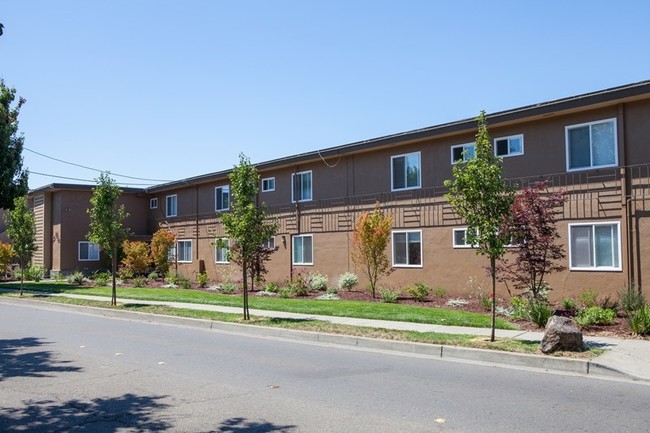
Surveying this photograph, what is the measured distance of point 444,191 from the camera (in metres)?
20.0

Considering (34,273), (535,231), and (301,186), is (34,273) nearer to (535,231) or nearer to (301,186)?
(301,186)

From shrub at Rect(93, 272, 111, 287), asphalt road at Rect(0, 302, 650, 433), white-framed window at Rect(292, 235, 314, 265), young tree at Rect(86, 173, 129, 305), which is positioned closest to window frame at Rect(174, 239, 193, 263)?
shrub at Rect(93, 272, 111, 287)

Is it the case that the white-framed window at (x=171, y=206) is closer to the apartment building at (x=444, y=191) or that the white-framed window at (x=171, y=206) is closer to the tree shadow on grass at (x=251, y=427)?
the apartment building at (x=444, y=191)

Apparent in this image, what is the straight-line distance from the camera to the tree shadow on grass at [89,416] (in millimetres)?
6078

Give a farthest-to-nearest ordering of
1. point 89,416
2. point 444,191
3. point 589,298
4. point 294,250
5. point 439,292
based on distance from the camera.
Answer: point 294,250
point 444,191
point 439,292
point 589,298
point 89,416

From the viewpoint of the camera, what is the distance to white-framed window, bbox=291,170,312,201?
2522 centimetres

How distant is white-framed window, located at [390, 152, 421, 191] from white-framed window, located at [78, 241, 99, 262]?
22.2m

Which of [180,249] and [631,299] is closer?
[631,299]

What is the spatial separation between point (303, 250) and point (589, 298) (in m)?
12.3

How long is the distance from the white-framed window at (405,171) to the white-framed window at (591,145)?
543 centimetres

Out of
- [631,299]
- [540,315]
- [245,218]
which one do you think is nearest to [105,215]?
[245,218]

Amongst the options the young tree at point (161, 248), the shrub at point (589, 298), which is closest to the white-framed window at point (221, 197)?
the young tree at point (161, 248)

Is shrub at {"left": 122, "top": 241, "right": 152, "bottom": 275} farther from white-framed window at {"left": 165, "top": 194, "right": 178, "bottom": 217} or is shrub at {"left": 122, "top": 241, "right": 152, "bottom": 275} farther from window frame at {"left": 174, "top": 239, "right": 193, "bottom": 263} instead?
white-framed window at {"left": 165, "top": 194, "right": 178, "bottom": 217}

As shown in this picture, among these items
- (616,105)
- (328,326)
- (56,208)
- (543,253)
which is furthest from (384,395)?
(56,208)
